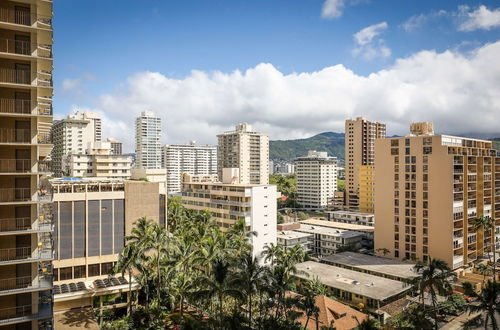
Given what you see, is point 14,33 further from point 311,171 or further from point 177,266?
point 311,171

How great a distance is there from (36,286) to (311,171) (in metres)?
148

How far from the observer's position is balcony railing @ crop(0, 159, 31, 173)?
24922 mm

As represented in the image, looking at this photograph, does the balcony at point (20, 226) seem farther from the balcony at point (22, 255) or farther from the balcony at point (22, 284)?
the balcony at point (22, 284)

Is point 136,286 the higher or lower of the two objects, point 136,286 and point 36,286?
the lower

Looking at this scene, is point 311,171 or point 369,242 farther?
point 311,171

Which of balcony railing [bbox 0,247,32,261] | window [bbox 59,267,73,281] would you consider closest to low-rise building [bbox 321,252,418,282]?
window [bbox 59,267,73,281]

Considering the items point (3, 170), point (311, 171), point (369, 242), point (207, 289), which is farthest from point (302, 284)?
point (311, 171)

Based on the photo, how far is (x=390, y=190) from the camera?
2913 inches

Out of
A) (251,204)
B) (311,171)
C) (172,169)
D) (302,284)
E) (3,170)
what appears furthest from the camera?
(172,169)

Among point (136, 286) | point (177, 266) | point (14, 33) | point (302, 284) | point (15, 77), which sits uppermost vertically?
point (14, 33)

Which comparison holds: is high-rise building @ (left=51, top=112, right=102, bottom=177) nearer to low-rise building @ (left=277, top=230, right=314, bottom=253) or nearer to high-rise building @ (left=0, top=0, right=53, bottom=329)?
low-rise building @ (left=277, top=230, right=314, bottom=253)

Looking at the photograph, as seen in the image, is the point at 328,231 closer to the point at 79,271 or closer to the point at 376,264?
the point at 376,264

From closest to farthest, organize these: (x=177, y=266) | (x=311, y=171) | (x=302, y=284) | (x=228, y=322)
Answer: (x=228, y=322), (x=177, y=266), (x=302, y=284), (x=311, y=171)

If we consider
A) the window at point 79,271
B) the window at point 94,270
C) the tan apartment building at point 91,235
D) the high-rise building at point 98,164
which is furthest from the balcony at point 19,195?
the high-rise building at point 98,164
